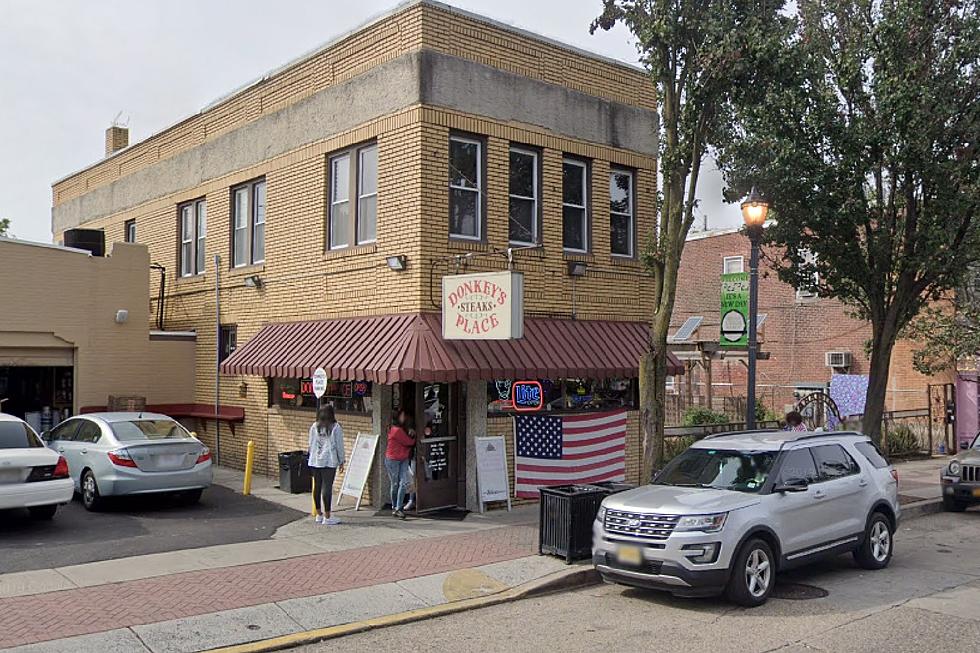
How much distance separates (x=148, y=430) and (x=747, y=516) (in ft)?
30.2

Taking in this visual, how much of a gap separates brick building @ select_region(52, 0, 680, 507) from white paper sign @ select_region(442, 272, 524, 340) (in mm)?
465

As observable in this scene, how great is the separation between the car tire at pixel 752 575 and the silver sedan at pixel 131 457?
27.3 feet

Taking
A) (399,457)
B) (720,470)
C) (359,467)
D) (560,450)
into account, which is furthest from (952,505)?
(359,467)

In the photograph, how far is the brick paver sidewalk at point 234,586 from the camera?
7.94 metres

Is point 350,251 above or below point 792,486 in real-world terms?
above

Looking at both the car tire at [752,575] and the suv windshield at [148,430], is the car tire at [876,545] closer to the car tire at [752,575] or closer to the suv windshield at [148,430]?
the car tire at [752,575]

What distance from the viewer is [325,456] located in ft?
41.2

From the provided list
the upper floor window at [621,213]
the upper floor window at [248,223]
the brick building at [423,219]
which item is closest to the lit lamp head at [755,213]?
the brick building at [423,219]

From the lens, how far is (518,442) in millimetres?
14031

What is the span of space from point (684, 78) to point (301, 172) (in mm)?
6941

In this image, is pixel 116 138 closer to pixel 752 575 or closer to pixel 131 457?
pixel 131 457

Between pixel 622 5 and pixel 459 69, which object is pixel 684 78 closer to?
pixel 622 5

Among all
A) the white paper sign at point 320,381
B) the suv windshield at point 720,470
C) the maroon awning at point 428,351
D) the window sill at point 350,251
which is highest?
the window sill at point 350,251

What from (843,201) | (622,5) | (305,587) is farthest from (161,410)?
(843,201)
